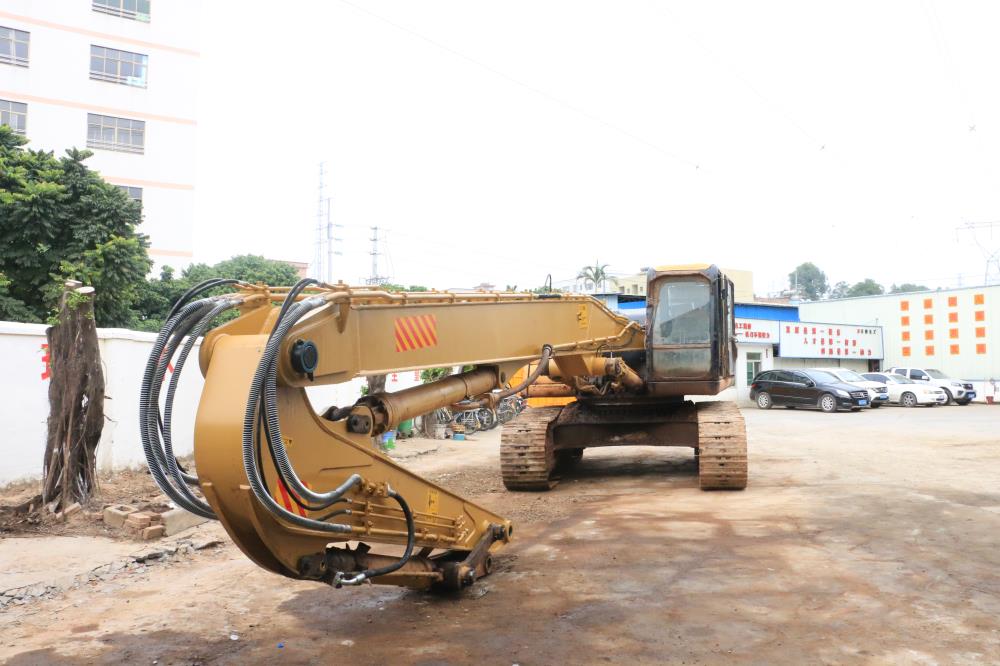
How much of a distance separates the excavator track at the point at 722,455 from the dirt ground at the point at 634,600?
1.21 ft

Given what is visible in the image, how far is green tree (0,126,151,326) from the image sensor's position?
66.4ft

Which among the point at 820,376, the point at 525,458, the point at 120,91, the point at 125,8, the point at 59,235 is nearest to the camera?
the point at 525,458

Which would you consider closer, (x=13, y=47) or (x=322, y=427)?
(x=322, y=427)

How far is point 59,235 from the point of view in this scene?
69.6ft

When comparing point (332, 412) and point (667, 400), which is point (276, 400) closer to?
point (332, 412)

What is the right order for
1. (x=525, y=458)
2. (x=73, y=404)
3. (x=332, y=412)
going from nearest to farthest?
(x=332, y=412) < (x=73, y=404) < (x=525, y=458)

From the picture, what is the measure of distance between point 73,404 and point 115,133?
33.2 metres

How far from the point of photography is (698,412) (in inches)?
448

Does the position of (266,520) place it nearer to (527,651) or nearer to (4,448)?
(527,651)

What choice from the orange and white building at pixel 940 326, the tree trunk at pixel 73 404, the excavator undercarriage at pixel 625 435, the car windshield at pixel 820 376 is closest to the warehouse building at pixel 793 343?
the orange and white building at pixel 940 326

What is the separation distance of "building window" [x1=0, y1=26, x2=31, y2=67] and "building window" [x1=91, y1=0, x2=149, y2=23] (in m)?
3.44

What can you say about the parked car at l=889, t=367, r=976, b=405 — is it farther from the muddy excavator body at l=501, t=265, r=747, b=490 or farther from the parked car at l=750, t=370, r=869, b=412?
the muddy excavator body at l=501, t=265, r=747, b=490

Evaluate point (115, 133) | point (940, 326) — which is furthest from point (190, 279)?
point (940, 326)

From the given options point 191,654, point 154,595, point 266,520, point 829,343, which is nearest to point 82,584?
point 154,595
